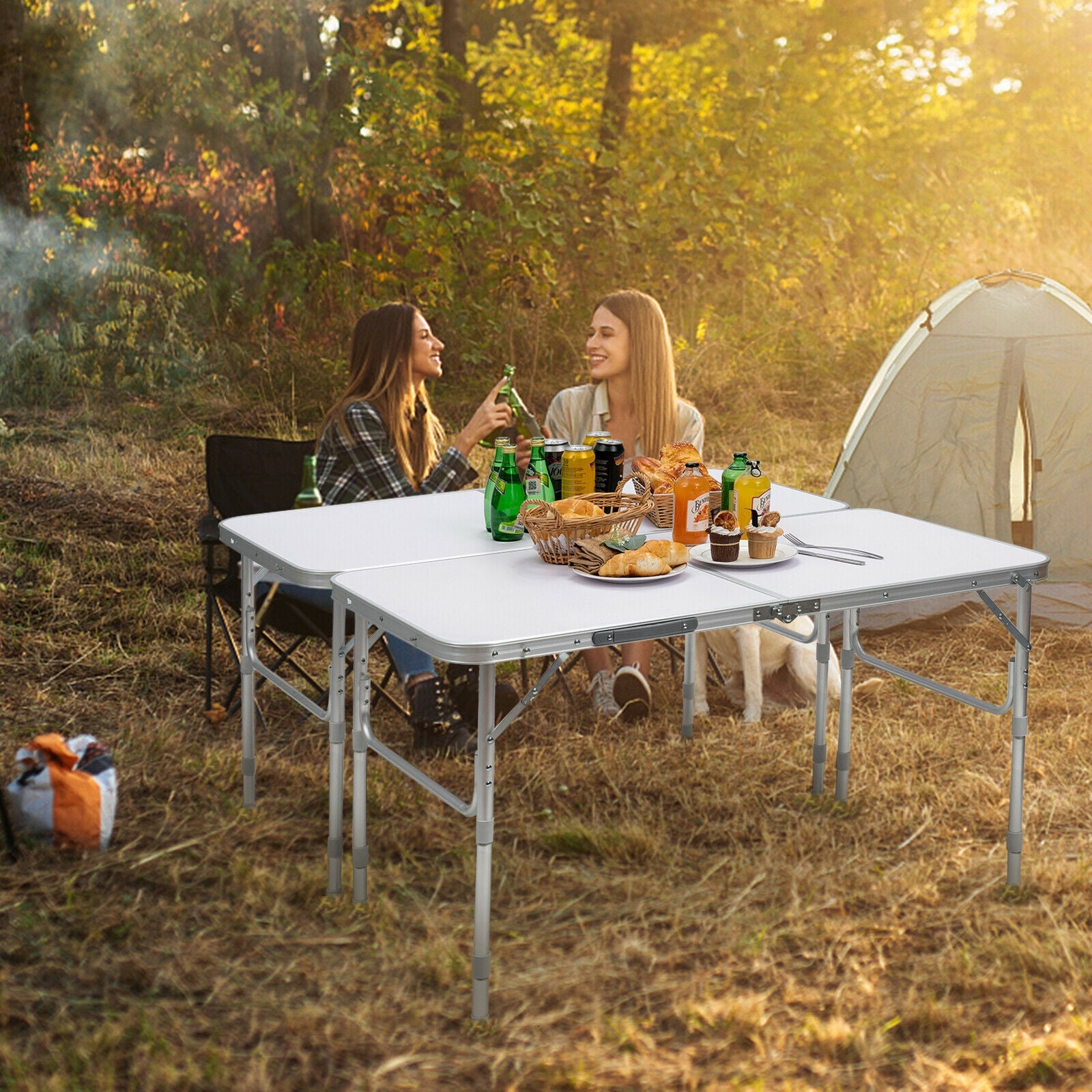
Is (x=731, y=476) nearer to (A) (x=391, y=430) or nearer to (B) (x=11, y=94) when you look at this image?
(A) (x=391, y=430)

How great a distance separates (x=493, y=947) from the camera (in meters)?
2.64

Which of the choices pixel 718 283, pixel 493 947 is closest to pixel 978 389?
pixel 493 947

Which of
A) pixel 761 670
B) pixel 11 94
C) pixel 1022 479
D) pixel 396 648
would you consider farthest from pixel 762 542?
pixel 11 94

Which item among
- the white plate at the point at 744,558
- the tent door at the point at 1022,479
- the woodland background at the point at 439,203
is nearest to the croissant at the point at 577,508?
the white plate at the point at 744,558

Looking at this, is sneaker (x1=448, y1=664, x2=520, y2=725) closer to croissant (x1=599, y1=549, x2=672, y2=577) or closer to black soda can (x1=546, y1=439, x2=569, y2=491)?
black soda can (x1=546, y1=439, x2=569, y2=491)

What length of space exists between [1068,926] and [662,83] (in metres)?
11.4

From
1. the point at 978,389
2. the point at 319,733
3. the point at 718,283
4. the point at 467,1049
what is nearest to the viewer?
the point at 467,1049

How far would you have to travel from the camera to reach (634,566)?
2602 mm

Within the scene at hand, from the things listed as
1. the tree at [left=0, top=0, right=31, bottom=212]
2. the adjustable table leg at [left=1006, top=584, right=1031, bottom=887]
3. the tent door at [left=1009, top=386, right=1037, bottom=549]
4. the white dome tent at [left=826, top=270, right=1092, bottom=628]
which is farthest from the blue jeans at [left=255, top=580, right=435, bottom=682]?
the tree at [left=0, top=0, right=31, bottom=212]

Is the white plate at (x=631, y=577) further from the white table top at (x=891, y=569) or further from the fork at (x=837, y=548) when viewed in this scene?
the fork at (x=837, y=548)

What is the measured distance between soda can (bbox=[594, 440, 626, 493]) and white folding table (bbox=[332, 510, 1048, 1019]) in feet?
1.08

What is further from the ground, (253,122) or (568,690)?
(253,122)

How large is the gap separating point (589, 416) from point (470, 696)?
101 cm

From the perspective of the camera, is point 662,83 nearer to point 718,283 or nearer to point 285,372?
point 718,283
